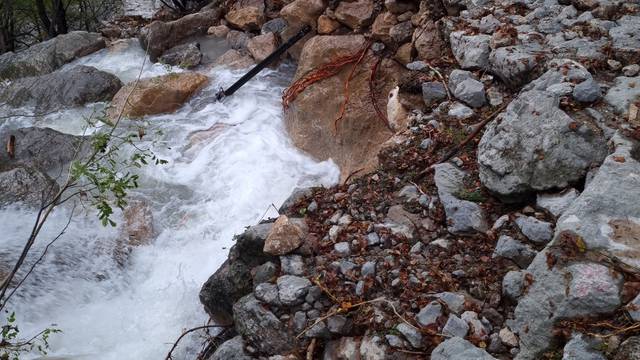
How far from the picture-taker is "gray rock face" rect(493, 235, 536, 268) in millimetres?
2754

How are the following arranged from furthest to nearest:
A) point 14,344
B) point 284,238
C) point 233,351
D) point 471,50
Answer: point 471,50 < point 14,344 < point 284,238 < point 233,351

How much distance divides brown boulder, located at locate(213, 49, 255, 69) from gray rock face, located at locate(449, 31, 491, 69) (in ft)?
13.5

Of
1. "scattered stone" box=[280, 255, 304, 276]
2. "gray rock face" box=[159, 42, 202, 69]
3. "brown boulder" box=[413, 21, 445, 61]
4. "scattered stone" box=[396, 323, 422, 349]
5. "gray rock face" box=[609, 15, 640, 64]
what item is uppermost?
"gray rock face" box=[609, 15, 640, 64]

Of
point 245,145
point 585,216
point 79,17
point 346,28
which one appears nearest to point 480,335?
point 585,216

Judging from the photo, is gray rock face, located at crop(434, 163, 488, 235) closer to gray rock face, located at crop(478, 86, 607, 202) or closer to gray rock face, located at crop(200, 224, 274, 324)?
gray rock face, located at crop(478, 86, 607, 202)

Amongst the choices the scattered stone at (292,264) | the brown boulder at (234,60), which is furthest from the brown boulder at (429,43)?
the brown boulder at (234,60)

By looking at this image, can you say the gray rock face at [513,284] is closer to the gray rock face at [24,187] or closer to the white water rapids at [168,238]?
the white water rapids at [168,238]

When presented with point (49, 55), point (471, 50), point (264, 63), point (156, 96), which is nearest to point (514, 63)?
point (471, 50)

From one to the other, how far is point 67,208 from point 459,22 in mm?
4346

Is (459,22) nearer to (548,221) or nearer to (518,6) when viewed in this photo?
(518,6)

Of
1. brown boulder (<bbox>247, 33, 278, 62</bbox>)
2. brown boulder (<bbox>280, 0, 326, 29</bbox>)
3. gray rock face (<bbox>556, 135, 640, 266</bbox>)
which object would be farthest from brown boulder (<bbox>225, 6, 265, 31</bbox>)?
gray rock face (<bbox>556, 135, 640, 266</bbox>)

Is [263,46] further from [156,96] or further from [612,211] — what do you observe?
[612,211]

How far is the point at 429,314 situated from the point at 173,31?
25.2 feet

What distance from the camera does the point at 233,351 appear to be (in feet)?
10.7
